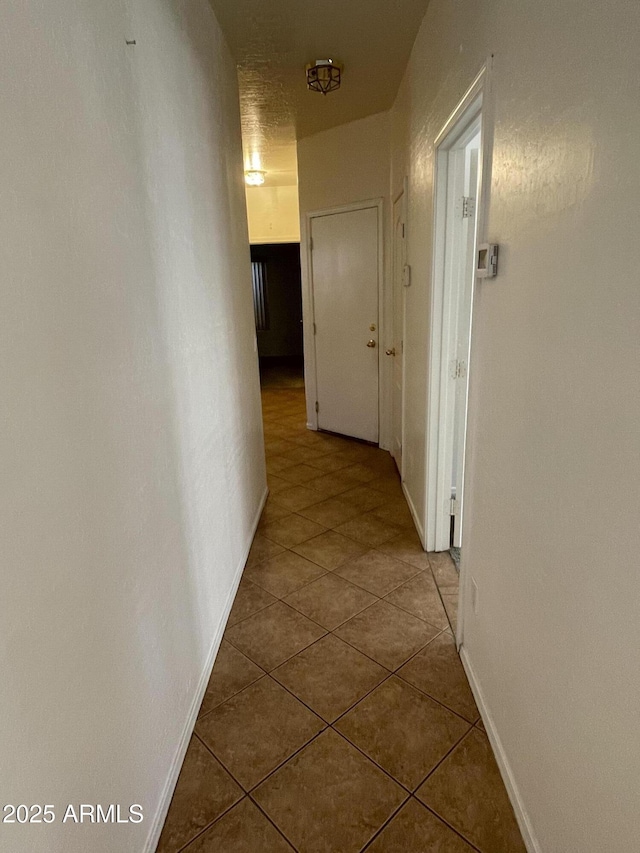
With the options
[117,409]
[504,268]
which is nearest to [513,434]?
[504,268]

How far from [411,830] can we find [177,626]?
2.77 feet

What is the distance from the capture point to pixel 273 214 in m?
6.19

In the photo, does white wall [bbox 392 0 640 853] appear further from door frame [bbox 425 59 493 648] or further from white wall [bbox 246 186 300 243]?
white wall [bbox 246 186 300 243]

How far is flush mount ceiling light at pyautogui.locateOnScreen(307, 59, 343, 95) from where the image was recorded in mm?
2639

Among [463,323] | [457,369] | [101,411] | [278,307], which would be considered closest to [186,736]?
[101,411]

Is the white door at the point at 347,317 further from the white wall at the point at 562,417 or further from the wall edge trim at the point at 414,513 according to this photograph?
the white wall at the point at 562,417

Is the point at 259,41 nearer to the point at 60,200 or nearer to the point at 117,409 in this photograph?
the point at 60,200

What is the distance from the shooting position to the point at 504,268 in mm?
1312

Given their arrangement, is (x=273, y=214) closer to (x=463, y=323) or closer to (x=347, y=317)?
(x=347, y=317)

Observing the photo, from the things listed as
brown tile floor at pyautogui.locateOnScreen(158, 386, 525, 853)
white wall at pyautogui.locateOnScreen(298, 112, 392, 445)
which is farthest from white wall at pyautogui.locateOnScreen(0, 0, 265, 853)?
white wall at pyautogui.locateOnScreen(298, 112, 392, 445)

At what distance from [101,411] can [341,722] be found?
1288 millimetres

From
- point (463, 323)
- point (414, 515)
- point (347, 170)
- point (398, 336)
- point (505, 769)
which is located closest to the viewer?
point (505, 769)

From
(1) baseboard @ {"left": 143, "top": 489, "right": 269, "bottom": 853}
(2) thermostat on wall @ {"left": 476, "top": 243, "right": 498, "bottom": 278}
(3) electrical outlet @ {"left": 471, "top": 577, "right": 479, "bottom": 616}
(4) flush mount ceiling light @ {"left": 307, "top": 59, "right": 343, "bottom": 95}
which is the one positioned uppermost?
(4) flush mount ceiling light @ {"left": 307, "top": 59, "right": 343, "bottom": 95}

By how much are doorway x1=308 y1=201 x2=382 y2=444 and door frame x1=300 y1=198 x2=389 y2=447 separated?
2 centimetres
